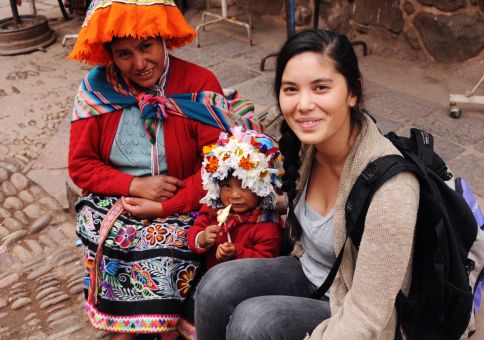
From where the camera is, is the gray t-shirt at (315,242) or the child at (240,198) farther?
the child at (240,198)

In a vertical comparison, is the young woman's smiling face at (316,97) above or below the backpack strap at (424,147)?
above

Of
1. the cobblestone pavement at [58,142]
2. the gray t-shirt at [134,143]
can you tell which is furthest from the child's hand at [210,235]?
the cobblestone pavement at [58,142]

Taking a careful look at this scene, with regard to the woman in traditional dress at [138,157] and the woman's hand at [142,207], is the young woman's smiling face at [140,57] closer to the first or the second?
the woman in traditional dress at [138,157]

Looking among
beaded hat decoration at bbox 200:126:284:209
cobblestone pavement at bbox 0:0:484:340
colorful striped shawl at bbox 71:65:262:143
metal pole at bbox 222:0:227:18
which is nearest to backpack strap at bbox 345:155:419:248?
beaded hat decoration at bbox 200:126:284:209

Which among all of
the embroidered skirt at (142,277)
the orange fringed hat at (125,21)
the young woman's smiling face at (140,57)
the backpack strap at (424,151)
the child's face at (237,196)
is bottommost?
the embroidered skirt at (142,277)

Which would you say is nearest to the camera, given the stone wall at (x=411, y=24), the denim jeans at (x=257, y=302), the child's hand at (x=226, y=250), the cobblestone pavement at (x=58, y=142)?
the denim jeans at (x=257, y=302)

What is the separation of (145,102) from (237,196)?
608 mm

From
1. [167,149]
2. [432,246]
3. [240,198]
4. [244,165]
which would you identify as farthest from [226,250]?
[432,246]

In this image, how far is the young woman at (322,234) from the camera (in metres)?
1.61

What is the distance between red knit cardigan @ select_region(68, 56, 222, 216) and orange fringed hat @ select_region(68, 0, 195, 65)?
0.24 m

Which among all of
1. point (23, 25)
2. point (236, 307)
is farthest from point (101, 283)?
point (23, 25)

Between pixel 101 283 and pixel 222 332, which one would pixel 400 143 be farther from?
pixel 101 283

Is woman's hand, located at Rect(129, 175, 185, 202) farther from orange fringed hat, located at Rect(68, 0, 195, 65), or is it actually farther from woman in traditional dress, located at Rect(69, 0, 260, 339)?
orange fringed hat, located at Rect(68, 0, 195, 65)

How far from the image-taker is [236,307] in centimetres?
201
